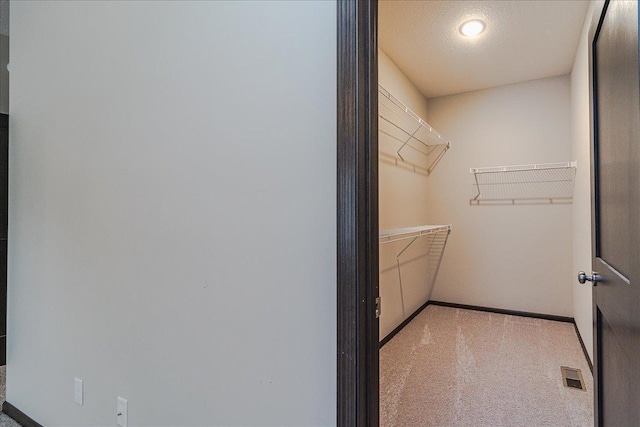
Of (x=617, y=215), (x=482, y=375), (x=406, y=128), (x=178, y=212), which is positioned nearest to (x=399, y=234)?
(x=482, y=375)

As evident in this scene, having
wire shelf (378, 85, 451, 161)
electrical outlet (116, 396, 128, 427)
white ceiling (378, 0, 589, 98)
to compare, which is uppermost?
white ceiling (378, 0, 589, 98)

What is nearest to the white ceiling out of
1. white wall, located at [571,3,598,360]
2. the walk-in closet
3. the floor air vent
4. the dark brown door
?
the walk-in closet

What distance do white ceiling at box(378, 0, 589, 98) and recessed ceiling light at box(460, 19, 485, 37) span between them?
0.14 ft

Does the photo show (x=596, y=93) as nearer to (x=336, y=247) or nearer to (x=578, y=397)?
(x=336, y=247)

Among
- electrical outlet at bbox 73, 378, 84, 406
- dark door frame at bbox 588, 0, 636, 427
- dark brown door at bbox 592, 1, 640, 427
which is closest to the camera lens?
dark brown door at bbox 592, 1, 640, 427

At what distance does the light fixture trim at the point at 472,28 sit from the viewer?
2.58m

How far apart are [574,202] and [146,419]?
380cm

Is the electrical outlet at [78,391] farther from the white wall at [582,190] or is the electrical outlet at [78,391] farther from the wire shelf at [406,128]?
the white wall at [582,190]

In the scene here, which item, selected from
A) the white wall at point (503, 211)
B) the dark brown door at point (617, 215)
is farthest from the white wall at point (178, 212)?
the white wall at point (503, 211)

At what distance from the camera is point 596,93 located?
1241 mm

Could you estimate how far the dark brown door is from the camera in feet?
2.72

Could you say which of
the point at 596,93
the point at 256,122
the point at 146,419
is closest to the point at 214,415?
the point at 146,419

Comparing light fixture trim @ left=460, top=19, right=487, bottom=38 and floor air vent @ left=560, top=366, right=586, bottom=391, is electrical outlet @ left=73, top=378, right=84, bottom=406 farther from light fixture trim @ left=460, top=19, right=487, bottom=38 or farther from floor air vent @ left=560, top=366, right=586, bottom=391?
light fixture trim @ left=460, top=19, right=487, bottom=38

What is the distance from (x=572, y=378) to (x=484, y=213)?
1960 millimetres
